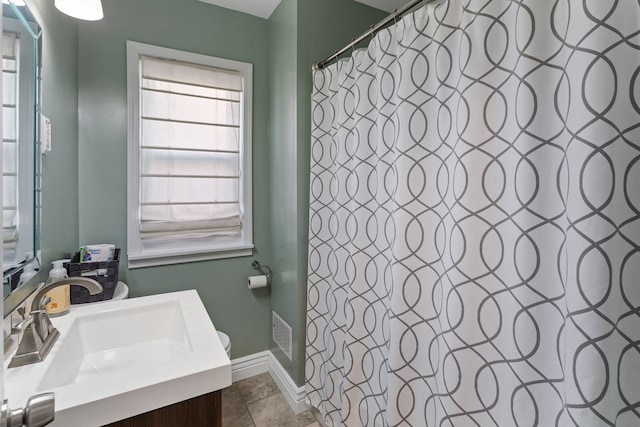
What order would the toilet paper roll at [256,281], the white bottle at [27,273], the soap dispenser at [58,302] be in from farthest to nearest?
1. the toilet paper roll at [256,281]
2. the soap dispenser at [58,302]
3. the white bottle at [27,273]

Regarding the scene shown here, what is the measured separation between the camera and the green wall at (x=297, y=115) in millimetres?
1795

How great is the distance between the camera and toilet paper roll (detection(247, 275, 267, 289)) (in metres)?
2.09

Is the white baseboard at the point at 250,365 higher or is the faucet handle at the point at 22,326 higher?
the faucet handle at the point at 22,326

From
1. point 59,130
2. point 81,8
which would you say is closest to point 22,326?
point 59,130

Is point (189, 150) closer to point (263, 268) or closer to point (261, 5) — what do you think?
point (263, 268)

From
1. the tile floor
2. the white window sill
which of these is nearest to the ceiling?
the white window sill

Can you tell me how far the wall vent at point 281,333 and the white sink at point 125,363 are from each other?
84 centimetres

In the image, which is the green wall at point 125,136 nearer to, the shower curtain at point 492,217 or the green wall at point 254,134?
the green wall at point 254,134

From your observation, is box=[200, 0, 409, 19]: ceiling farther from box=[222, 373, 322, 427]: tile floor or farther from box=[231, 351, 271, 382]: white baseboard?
box=[222, 373, 322, 427]: tile floor

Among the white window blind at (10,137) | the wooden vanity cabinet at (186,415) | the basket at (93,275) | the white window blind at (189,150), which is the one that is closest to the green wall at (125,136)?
the white window blind at (189,150)

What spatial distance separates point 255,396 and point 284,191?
1.35m

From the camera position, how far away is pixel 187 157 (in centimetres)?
196

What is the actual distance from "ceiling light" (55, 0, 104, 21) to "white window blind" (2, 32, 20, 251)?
0.96ft

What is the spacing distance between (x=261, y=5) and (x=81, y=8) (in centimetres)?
115
